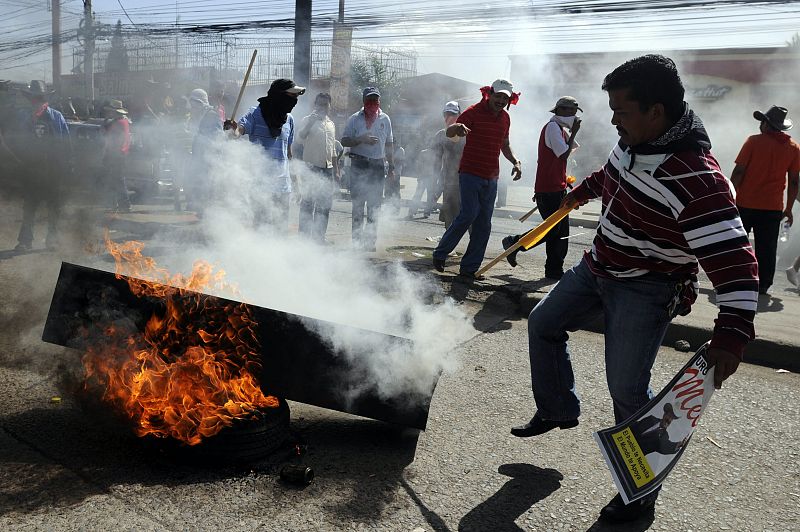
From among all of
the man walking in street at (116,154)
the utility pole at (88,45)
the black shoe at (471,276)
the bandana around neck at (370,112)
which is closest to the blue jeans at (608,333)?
the black shoe at (471,276)

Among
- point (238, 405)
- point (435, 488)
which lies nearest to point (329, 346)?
point (238, 405)

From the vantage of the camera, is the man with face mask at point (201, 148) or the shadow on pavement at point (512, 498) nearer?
the shadow on pavement at point (512, 498)

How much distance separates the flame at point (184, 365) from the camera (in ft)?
9.26

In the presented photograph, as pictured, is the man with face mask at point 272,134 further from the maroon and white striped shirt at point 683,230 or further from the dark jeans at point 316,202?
the maroon and white striped shirt at point 683,230

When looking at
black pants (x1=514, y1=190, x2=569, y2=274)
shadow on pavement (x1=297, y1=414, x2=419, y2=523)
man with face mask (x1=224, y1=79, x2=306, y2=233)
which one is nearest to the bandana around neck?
man with face mask (x1=224, y1=79, x2=306, y2=233)

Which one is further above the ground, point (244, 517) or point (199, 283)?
point (199, 283)

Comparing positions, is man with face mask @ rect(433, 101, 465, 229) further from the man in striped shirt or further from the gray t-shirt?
the man in striped shirt

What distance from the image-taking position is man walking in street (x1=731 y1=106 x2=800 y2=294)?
6.68 metres

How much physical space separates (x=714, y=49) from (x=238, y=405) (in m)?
31.5

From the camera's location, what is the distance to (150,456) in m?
2.88

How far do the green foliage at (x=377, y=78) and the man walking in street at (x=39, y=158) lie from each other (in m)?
26.2

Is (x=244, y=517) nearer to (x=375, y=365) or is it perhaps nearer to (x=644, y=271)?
(x=375, y=365)

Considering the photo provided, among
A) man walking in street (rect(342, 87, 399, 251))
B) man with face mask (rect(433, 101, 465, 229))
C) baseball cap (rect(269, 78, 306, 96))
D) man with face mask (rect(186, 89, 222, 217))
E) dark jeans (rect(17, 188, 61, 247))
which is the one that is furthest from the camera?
man with face mask (rect(186, 89, 222, 217))

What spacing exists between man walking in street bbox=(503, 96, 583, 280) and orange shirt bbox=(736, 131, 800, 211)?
1798mm
